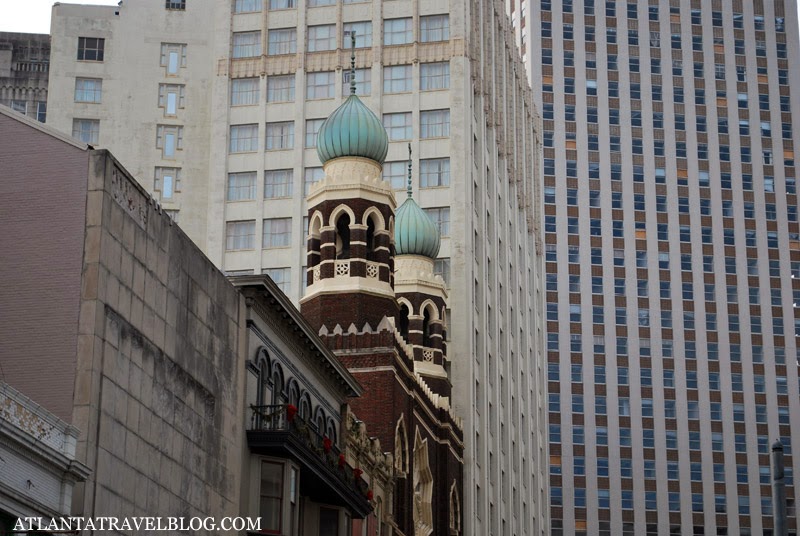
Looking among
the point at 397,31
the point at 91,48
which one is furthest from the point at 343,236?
the point at 91,48

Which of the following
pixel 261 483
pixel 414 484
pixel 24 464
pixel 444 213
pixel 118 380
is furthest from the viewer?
pixel 444 213

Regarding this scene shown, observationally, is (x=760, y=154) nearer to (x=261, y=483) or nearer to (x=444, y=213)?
(x=444, y=213)

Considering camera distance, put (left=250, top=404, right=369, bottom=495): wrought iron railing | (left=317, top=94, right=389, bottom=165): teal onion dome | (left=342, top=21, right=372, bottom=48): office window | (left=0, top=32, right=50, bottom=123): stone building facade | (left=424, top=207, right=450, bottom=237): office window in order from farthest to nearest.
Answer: (left=0, top=32, right=50, bottom=123): stone building facade
(left=342, top=21, right=372, bottom=48): office window
(left=424, top=207, right=450, bottom=237): office window
(left=317, top=94, right=389, bottom=165): teal onion dome
(left=250, top=404, right=369, bottom=495): wrought iron railing

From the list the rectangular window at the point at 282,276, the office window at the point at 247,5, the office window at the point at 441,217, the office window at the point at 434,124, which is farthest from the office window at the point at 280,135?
the office window at the point at 441,217

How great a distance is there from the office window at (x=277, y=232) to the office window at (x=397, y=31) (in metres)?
13.0

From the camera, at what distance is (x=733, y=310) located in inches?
6299

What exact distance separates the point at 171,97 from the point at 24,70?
11983 millimetres

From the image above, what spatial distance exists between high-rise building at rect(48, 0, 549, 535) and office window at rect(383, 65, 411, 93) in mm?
111

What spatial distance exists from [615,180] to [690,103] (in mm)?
11436

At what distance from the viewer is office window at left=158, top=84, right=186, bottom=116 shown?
338ft

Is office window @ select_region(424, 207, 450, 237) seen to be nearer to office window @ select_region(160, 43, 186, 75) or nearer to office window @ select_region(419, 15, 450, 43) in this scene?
office window @ select_region(419, 15, 450, 43)

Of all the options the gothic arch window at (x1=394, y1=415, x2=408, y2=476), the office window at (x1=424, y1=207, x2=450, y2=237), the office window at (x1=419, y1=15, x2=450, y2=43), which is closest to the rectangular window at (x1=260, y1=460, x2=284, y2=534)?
the gothic arch window at (x1=394, y1=415, x2=408, y2=476)

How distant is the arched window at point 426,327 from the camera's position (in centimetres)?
8644

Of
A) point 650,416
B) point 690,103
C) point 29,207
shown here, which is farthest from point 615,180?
point 29,207
